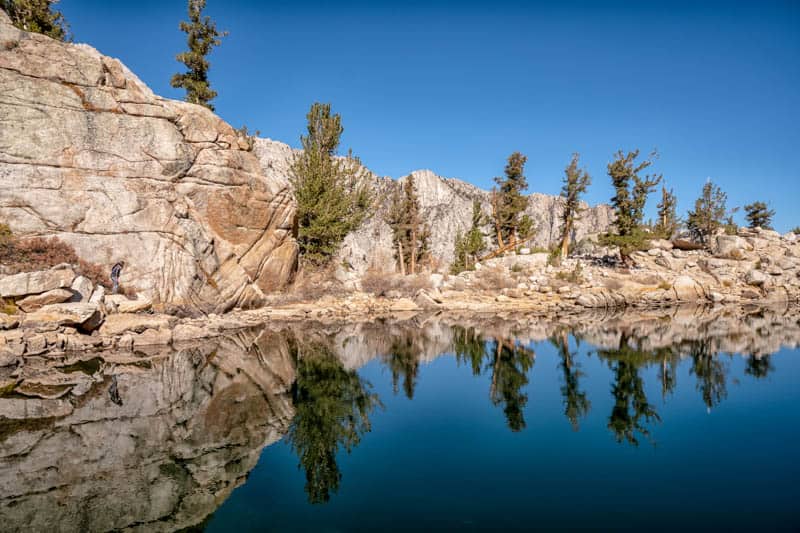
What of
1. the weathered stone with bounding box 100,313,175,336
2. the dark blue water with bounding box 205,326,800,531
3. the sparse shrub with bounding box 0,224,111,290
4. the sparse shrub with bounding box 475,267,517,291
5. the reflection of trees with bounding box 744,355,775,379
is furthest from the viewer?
the sparse shrub with bounding box 475,267,517,291

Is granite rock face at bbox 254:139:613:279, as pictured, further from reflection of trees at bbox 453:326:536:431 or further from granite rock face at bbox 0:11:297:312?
reflection of trees at bbox 453:326:536:431

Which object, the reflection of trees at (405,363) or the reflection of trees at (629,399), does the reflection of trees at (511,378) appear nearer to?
the reflection of trees at (629,399)

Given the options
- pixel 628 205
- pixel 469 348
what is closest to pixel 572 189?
pixel 628 205

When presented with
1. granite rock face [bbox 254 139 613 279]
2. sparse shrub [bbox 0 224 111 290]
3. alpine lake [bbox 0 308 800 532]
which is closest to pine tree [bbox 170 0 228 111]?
sparse shrub [bbox 0 224 111 290]

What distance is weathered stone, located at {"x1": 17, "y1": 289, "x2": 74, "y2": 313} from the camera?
14.2m

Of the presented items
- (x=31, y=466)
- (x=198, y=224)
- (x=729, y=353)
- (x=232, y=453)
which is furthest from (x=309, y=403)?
(x=198, y=224)

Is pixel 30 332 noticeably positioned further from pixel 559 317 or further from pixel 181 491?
pixel 559 317

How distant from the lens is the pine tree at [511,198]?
137 ft

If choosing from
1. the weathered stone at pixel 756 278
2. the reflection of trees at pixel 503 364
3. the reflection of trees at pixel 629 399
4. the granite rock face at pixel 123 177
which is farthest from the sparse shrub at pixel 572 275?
the granite rock face at pixel 123 177

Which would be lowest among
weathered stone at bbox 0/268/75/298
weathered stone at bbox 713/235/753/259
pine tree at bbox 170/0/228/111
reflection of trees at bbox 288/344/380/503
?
reflection of trees at bbox 288/344/380/503

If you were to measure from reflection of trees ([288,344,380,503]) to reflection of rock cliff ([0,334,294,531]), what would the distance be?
384 millimetres

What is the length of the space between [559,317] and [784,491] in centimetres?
1854

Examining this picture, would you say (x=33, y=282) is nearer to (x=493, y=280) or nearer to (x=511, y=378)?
(x=511, y=378)

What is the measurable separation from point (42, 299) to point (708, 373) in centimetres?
2038
